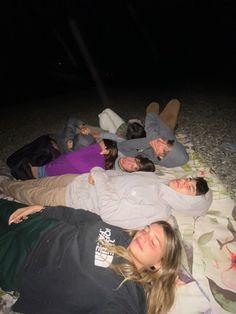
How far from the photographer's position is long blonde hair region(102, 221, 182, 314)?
1.14m

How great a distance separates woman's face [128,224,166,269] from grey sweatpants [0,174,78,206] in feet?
1.97

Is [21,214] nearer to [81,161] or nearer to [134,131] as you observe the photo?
[81,161]

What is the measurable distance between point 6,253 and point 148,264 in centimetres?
62

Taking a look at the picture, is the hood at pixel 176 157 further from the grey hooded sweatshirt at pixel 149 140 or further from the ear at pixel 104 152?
the ear at pixel 104 152

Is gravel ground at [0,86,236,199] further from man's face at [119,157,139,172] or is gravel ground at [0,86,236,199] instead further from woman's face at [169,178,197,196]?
man's face at [119,157,139,172]

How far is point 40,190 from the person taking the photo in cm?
169

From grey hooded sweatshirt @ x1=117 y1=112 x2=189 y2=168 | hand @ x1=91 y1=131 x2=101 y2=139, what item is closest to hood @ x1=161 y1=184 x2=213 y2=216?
grey hooded sweatshirt @ x1=117 y1=112 x2=189 y2=168

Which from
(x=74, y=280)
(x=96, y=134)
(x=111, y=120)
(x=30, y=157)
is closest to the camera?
(x=74, y=280)

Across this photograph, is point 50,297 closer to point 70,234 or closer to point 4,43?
point 70,234

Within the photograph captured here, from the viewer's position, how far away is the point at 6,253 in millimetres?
1244

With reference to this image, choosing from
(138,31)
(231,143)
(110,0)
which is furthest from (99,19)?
(231,143)

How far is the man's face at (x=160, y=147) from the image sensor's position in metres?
2.01

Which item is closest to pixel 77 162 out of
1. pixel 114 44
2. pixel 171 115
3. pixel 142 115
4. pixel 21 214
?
pixel 21 214

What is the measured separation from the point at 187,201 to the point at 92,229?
0.55 metres
